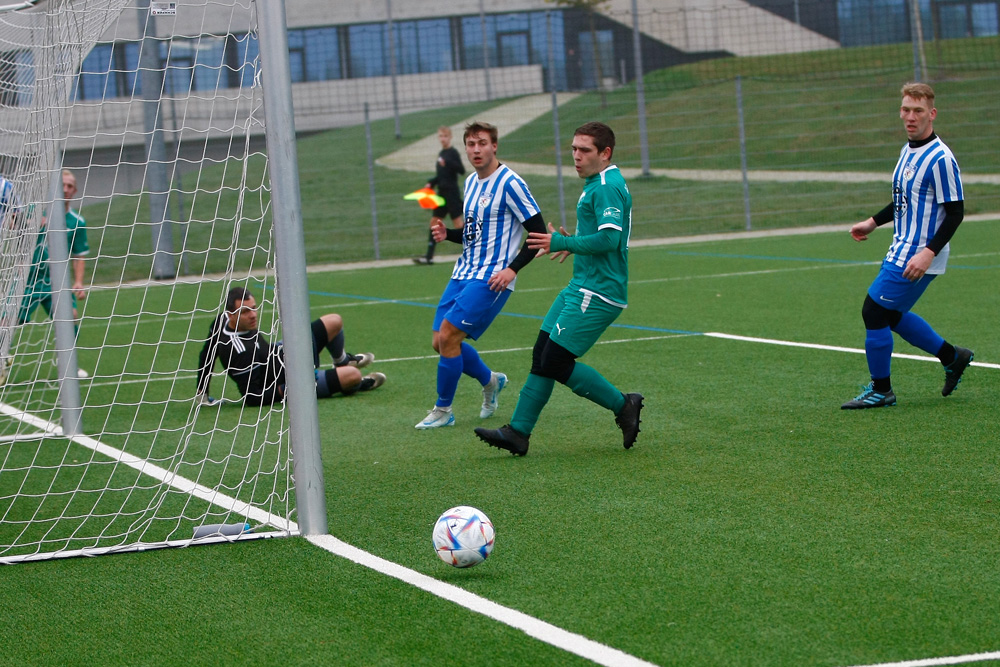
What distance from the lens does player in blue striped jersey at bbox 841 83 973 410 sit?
6688 millimetres

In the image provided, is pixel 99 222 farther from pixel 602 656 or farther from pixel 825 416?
pixel 602 656

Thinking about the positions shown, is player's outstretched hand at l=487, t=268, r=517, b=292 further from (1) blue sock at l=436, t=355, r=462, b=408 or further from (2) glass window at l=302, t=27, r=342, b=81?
(2) glass window at l=302, t=27, r=342, b=81

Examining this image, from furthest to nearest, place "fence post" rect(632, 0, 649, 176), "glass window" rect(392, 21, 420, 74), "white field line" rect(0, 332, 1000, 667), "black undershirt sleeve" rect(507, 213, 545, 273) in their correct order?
"glass window" rect(392, 21, 420, 74) < "fence post" rect(632, 0, 649, 176) < "black undershirt sleeve" rect(507, 213, 545, 273) < "white field line" rect(0, 332, 1000, 667)

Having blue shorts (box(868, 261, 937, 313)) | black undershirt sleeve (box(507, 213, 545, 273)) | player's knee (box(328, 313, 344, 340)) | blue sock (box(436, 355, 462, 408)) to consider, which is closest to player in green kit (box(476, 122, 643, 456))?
black undershirt sleeve (box(507, 213, 545, 273))

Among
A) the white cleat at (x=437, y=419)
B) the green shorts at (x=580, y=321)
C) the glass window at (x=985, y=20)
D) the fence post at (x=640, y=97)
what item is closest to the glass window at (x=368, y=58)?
the fence post at (x=640, y=97)

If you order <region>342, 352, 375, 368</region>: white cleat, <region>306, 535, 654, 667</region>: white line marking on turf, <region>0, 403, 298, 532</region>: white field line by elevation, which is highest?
<region>342, 352, 375, 368</region>: white cleat

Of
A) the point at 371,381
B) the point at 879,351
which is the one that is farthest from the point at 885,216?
the point at 371,381

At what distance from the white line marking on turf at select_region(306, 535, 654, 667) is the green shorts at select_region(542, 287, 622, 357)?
1.90 metres

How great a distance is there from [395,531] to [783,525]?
5.32 ft

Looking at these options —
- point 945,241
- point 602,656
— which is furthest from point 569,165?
point 602,656

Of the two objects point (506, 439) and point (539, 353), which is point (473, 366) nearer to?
point (539, 353)

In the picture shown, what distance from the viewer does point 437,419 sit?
24.0 ft

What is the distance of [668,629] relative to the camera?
3.61m

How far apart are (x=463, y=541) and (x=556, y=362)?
7.08 ft
